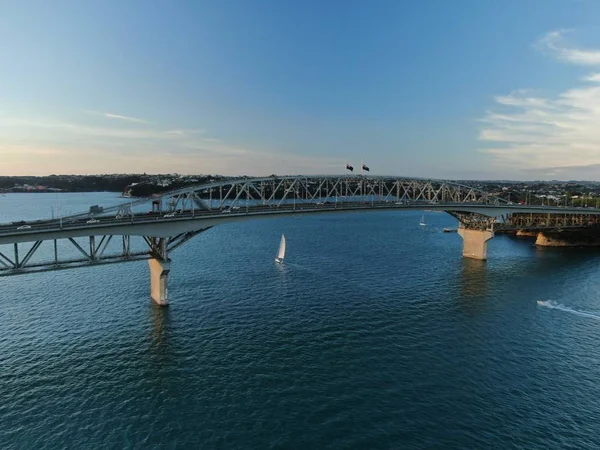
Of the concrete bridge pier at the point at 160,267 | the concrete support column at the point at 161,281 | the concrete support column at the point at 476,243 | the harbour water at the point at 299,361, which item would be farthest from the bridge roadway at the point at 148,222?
the concrete support column at the point at 476,243

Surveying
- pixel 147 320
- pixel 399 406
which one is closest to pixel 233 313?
pixel 147 320

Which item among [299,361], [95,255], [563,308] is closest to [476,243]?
[563,308]

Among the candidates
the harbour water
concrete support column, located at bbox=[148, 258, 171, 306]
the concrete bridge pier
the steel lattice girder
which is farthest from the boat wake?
the concrete bridge pier

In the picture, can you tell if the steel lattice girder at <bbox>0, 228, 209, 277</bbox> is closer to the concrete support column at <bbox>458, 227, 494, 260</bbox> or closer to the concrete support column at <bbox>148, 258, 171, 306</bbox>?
the concrete support column at <bbox>148, 258, 171, 306</bbox>

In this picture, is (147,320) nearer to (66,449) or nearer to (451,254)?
(66,449)

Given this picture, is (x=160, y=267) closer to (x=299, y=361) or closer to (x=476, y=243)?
(x=299, y=361)

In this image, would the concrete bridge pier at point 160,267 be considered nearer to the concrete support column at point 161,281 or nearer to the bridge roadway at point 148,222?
the concrete support column at point 161,281
